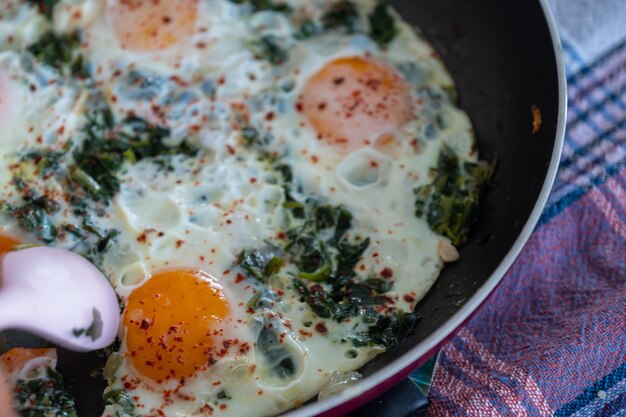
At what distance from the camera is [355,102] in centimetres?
263

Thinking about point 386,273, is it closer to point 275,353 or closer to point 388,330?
point 388,330

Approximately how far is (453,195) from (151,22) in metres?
Answer: 1.25

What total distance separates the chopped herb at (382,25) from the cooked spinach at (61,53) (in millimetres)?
1051

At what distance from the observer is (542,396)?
218cm

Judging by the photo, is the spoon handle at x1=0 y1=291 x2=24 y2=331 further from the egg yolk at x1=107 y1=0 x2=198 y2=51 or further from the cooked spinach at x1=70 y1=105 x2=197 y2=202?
the egg yolk at x1=107 y1=0 x2=198 y2=51

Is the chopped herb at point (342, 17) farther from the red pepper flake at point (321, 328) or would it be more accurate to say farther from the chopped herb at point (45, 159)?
the red pepper flake at point (321, 328)

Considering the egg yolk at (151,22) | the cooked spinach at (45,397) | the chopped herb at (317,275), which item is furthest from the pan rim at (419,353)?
the egg yolk at (151,22)

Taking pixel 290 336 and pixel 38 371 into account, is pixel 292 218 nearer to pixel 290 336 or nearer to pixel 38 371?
pixel 290 336

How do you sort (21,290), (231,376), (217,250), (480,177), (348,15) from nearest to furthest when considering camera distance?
(21,290)
(231,376)
(217,250)
(480,177)
(348,15)

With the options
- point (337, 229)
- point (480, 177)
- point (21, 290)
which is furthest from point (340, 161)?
point (21, 290)

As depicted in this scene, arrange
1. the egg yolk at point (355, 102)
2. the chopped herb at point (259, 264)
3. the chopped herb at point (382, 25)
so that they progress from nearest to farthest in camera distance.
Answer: the chopped herb at point (259, 264)
the egg yolk at point (355, 102)
the chopped herb at point (382, 25)

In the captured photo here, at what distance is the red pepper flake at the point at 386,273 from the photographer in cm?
232

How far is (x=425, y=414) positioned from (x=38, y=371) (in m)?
1.09

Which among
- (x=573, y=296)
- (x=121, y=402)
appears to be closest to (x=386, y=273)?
(x=573, y=296)
